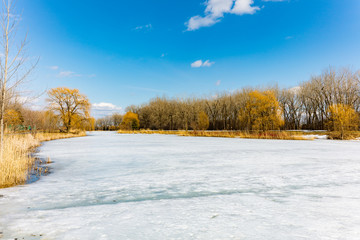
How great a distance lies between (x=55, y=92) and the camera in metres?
25.5

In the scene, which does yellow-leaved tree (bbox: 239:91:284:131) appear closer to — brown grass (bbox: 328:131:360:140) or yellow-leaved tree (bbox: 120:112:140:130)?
brown grass (bbox: 328:131:360:140)

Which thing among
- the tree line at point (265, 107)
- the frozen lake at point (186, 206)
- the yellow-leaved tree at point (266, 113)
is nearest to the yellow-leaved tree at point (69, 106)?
the tree line at point (265, 107)

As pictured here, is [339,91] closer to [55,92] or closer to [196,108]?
[196,108]

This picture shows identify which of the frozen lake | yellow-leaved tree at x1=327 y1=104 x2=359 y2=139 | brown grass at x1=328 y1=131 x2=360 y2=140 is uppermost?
yellow-leaved tree at x1=327 y1=104 x2=359 y2=139

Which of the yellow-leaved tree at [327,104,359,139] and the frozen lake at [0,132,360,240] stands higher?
the yellow-leaved tree at [327,104,359,139]

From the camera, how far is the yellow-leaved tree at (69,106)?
25.4 meters

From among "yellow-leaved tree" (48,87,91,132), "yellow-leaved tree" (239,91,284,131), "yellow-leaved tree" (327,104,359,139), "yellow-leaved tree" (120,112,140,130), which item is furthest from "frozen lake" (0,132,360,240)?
"yellow-leaved tree" (120,112,140,130)

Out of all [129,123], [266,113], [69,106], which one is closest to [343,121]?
[266,113]

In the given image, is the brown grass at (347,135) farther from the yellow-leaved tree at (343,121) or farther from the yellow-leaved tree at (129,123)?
the yellow-leaved tree at (129,123)

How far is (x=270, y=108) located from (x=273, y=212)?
18.6 metres

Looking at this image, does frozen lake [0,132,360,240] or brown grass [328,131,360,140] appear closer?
frozen lake [0,132,360,240]

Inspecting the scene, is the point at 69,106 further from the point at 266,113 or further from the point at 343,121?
the point at 343,121

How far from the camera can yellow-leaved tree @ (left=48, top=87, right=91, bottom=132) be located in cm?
2538

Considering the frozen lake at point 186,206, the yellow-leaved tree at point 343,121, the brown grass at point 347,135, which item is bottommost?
the frozen lake at point 186,206
